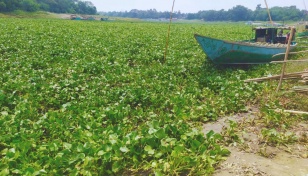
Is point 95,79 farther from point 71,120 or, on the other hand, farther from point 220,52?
point 220,52

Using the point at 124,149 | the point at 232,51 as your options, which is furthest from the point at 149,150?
the point at 232,51

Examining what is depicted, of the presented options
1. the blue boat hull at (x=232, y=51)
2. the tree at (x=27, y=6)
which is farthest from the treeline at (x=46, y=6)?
the blue boat hull at (x=232, y=51)

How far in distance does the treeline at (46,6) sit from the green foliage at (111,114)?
65.1 m

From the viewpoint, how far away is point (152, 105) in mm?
6625

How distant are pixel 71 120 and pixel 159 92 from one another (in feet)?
9.24

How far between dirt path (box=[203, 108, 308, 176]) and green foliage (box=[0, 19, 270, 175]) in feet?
0.76

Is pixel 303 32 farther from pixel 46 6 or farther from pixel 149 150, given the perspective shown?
pixel 46 6

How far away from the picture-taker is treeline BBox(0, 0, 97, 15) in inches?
2641

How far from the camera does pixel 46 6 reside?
94.9 metres

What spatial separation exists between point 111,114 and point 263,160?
3076 millimetres

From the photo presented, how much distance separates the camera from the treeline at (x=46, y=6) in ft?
220

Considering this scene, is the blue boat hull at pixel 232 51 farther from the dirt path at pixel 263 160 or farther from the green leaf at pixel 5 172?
the green leaf at pixel 5 172

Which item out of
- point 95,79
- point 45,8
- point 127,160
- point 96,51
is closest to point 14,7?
point 45,8

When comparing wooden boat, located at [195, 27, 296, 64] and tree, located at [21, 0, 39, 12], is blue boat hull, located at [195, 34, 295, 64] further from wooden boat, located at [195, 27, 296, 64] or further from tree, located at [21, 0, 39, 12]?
tree, located at [21, 0, 39, 12]
